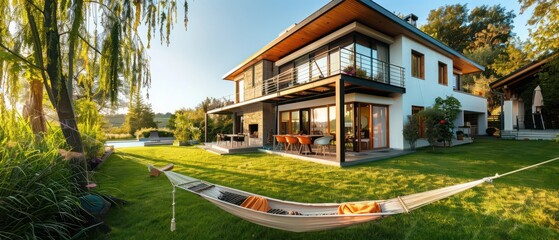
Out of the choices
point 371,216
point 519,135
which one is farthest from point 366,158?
point 519,135

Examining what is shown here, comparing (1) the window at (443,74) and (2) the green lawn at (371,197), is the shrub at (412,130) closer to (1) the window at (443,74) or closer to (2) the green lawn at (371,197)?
(2) the green lawn at (371,197)

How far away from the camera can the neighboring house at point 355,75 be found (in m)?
8.56

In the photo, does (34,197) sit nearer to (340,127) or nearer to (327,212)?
(327,212)

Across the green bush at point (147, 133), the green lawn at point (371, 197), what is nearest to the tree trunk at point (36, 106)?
the green lawn at point (371, 197)

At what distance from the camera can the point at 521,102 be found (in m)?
16.1

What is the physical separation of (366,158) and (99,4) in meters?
8.01

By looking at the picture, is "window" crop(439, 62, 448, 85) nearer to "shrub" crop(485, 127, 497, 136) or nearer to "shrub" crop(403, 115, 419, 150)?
→ "shrub" crop(403, 115, 419, 150)

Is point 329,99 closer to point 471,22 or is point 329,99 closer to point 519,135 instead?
point 519,135

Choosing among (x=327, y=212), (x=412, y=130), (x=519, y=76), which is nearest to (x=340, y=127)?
(x=412, y=130)

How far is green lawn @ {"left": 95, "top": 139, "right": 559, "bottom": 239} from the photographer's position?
2.94m

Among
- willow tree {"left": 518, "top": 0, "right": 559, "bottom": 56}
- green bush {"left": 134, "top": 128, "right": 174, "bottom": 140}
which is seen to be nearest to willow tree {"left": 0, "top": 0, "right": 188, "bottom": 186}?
willow tree {"left": 518, "top": 0, "right": 559, "bottom": 56}

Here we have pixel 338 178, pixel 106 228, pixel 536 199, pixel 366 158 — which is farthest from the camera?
pixel 366 158

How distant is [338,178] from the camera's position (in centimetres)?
560

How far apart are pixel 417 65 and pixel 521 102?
38.1 ft
